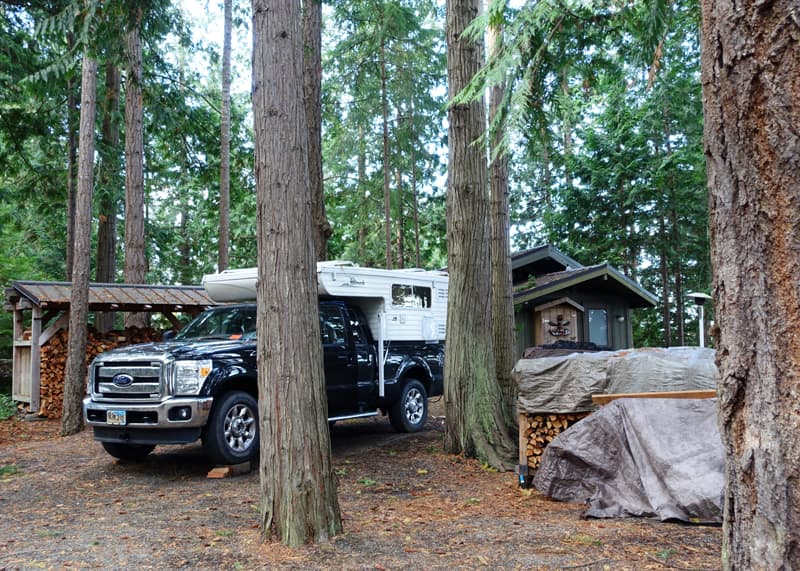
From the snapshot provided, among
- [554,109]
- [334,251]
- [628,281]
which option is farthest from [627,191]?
[554,109]

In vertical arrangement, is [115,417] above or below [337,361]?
below

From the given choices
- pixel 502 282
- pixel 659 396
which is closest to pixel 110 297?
pixel 502 282

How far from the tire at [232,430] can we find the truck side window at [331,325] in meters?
1.63

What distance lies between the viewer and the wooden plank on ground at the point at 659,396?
6484 mm

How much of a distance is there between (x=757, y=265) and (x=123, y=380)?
293 inches

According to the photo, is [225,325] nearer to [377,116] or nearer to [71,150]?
[71,150]

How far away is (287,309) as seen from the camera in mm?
5355

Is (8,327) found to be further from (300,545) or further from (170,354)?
→ (300,545)

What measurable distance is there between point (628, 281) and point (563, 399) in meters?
12.7

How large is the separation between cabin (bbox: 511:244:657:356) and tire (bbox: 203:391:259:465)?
975 centimetres

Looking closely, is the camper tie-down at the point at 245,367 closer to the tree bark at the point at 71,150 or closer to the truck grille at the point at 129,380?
the truck grille at the point at 129,380

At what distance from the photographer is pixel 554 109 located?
8.27 meters

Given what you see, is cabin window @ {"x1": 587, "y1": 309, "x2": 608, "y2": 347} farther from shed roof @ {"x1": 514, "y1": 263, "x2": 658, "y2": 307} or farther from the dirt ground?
the dirt ground

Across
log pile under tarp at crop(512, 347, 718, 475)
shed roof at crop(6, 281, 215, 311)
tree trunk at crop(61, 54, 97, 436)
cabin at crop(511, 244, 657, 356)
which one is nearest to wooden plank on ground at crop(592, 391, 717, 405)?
log pile under tarp at crop(512, 347, 718, 475)
